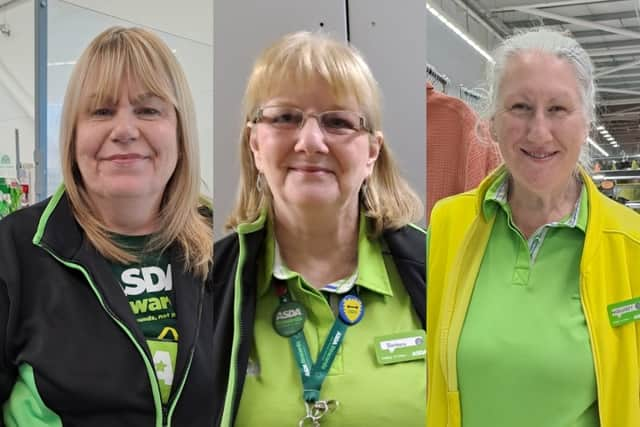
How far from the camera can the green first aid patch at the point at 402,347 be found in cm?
85

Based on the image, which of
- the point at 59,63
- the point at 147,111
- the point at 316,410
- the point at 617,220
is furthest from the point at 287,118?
the point at 617,220

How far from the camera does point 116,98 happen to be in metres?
0.74

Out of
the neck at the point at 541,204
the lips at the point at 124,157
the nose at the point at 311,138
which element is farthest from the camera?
the neck at the point at 541,204

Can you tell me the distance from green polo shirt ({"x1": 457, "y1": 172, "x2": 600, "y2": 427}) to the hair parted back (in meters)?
0.12

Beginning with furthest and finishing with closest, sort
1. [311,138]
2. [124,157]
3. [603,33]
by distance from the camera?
[603,33], [311,138], [124,157]

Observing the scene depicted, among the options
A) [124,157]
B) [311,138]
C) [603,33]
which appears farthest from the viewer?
[603,33]

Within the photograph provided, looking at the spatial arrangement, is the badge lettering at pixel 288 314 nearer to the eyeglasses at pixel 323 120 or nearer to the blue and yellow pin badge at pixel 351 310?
the blue and yellow pin badge at pixel 351 310

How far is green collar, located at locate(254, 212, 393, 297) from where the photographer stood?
32.5 inches

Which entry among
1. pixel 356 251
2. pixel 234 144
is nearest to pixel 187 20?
pixel 234 144

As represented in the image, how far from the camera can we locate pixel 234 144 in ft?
3.04

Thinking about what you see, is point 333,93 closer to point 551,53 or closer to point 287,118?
point 287,118

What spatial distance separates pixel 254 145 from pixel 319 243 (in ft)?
0.58

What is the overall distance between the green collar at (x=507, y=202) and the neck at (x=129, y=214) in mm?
500

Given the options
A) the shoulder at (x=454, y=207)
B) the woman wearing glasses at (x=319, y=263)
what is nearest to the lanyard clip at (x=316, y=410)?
the woman wearing glasses at (x=319, y=263)
